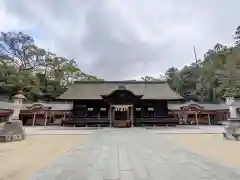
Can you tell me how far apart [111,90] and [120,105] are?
5.27 m

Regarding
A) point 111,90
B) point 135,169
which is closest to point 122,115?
point 111,90

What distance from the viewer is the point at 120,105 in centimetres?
2416

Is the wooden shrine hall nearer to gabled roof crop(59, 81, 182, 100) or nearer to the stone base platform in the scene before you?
gabled roof crop(59, 81, 182, 100)

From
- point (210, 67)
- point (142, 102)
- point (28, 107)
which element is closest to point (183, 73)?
point (210, 67)

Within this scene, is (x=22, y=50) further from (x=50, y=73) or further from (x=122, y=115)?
(x=122, y=115)

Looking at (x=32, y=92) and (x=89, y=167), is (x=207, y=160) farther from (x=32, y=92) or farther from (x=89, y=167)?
(x=32, y=92)

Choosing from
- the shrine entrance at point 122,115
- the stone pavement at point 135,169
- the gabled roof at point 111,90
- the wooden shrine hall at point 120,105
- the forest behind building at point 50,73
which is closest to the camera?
the stone pavement at point 135,169

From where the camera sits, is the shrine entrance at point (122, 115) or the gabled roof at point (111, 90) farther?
the gabled roof at point (111, 90)

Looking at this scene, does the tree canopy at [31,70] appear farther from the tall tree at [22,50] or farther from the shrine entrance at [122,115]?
the shrine entrance at [122,115]

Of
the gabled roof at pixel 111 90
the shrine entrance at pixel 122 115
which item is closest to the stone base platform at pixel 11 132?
the shrine entrance at pixel 122 115

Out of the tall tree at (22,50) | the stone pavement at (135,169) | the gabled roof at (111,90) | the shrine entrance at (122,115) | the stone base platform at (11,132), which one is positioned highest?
the tall tree at (22,50)

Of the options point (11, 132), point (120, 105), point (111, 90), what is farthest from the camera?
point (111, 90)

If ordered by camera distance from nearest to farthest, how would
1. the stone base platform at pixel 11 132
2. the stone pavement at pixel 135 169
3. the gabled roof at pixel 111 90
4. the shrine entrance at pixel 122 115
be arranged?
1. the stone pavement at pixel 135 169
2. the stone base platform at pixel 11 132
3. the shrine entrance at pixel 122 115
4. the gabled roof at pixel 111 90

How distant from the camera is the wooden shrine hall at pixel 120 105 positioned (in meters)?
24.2
